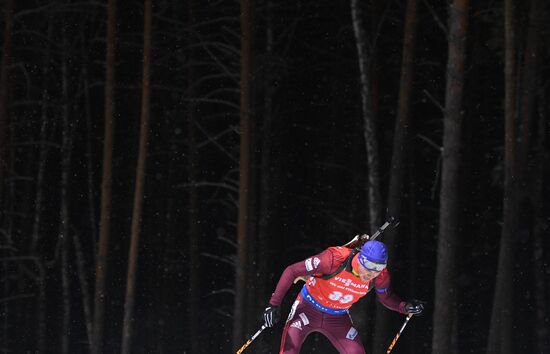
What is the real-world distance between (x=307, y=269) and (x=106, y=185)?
8.77 m

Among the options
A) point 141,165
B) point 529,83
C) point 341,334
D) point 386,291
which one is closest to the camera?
point 386,291

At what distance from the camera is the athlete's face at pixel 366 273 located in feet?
28.6

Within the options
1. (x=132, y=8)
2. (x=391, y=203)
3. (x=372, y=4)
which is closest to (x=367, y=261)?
(x=391, y=203)

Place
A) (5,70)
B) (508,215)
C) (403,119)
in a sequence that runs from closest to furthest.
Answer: (508,215) < (403,119) < (5,70)

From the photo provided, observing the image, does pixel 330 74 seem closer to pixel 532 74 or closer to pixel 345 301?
pixel 532 74

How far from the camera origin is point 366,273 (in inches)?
345

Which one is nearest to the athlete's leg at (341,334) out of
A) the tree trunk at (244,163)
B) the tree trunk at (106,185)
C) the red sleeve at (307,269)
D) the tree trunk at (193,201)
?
the red sleeve at (307,269)

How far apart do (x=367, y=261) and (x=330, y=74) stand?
14263 mm

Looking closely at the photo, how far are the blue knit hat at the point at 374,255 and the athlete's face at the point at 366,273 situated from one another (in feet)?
0.19

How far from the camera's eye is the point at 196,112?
71.7ft

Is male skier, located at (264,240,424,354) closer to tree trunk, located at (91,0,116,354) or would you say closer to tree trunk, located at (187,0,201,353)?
tree trunk, located at (91,0,116,354)

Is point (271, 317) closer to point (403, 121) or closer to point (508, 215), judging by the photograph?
point (508, 215)

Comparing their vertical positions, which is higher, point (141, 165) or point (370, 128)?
point (370, 128)

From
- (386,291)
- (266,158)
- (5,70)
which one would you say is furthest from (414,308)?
(266,158)
